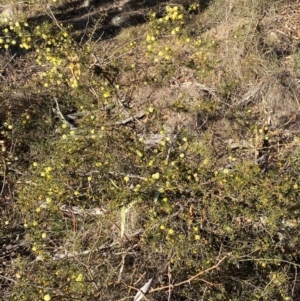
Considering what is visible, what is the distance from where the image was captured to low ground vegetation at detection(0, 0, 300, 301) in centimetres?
353

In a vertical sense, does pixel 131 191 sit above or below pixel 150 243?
above

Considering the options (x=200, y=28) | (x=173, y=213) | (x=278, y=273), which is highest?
(x=200, y=28)

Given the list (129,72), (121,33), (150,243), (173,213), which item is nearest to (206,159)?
(173,213)

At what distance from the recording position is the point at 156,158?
13.0ft

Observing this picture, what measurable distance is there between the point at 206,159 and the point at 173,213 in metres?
0.66

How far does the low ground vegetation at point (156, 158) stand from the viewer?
3.53 meters

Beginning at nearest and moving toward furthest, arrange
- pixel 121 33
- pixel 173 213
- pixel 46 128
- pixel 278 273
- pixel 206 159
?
pixel 278 273 < pixel 173 213 < pixel 206 159 < pixel 46 128 < pixel 121 33

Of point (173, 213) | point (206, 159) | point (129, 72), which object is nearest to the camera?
point (173, 213)

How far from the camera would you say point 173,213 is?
12.0ft

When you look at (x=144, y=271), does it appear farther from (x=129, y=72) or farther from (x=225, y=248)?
(x=129, y=72)

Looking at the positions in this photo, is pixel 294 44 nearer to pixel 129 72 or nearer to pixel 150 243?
pixel 129 72

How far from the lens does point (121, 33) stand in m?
5.30

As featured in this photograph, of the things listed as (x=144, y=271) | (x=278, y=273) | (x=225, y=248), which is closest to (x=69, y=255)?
(x=144, y=271)

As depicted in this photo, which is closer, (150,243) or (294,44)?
(150,243)
